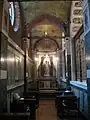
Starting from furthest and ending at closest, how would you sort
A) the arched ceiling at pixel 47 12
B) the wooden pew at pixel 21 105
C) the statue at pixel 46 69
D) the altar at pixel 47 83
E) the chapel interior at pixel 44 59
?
the statue at pixel 46 69 < the altar at pixel 47 83 < the arched ceiling at pixel 47 12 < the wooden pew at pixel 21 105 < the chapel interior at pixel 44 59

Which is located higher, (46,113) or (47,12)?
(47,12)

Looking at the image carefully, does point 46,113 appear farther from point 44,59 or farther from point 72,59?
point 44,59

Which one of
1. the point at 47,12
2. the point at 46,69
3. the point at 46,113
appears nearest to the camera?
the point at 46,113

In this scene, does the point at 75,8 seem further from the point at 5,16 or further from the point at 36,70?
the point at 36,70

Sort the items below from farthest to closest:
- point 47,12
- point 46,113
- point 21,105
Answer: point 47,12, point 46,113, point 21,105

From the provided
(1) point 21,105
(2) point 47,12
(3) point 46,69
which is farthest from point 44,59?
(1) point 21,105

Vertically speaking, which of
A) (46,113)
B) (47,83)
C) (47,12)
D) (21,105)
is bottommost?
(46,113)

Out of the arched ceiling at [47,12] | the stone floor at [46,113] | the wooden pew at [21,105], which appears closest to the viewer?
the wooden pew at [21,105]

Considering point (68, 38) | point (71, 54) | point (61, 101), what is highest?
point (68, 38)

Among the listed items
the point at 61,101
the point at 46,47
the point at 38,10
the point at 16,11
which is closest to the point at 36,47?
the point at 46,47

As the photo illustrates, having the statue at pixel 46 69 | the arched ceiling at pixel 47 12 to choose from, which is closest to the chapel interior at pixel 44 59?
the arched ceiling at pixel 47 12

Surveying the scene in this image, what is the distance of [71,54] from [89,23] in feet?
20.0

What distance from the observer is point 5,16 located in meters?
5.53

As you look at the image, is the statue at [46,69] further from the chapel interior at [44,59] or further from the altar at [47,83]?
the altar at [47,83]
